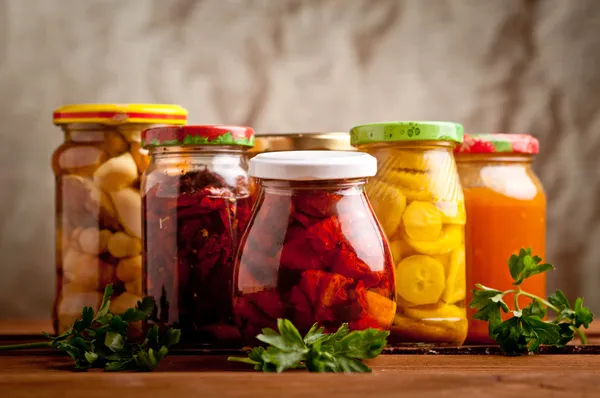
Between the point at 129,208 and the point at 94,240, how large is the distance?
2.4 inches

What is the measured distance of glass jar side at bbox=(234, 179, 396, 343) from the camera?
72 cm

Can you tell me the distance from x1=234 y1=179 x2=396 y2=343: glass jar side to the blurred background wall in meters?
0.42

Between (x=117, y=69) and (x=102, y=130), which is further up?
(x=117, y=69)

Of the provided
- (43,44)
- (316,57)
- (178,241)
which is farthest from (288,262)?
(43,44)

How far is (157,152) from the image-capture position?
865 millimetres

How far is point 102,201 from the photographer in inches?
37.1

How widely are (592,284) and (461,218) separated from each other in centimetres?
45

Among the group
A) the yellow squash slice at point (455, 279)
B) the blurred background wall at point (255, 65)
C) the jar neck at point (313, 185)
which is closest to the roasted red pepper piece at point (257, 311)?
the jar neck at point (313, 185)

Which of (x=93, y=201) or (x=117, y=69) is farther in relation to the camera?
(x=117, y=69)

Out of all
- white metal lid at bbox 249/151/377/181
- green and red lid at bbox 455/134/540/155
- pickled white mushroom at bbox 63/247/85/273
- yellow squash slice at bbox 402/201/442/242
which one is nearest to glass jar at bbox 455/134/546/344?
green and red lid at bbox 455/134/540/155

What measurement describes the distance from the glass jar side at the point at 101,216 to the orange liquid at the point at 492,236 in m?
0.43

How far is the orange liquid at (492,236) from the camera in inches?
36.2

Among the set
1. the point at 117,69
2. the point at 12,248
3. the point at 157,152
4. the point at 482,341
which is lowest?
the point at 482,341

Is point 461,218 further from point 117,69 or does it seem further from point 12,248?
point 12,248
